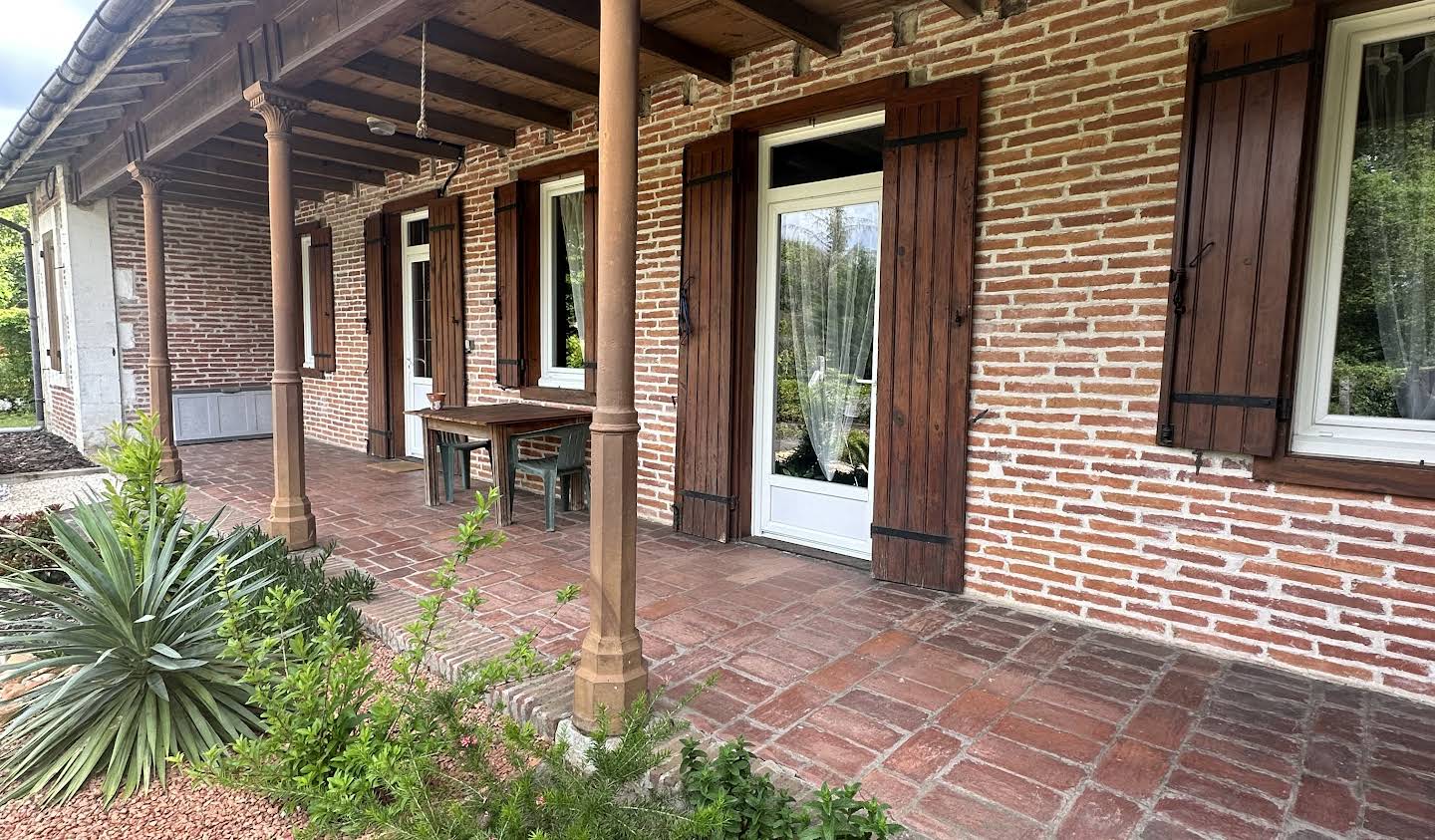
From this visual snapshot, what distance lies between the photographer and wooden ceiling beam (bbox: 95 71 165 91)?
4.91 meters

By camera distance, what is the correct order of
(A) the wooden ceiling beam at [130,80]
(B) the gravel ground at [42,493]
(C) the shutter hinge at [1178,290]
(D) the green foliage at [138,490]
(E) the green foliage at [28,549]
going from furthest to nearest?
1. (B) the gravel ground at [42,493]
2. (A) the wooden ceiling beam at [130,80]
3. (E) the green foliage at [28,549]
4. (C) the shutter hinge at [1178,290]
5. (D) the green foliage at [138,490]

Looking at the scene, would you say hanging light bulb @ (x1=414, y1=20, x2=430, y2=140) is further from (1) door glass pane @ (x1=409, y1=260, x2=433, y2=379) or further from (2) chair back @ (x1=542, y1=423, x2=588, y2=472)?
(1) door glass pane @ (x1=409, y1=260, x2=433, y2=379)

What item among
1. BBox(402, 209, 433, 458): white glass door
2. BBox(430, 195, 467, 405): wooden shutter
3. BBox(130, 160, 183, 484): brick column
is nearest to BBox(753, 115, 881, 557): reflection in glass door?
BBox(430, 195, 467, 405): wooden shutter

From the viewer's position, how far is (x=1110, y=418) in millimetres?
3047

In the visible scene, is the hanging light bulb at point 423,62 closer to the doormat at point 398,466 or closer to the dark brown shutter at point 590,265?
the dark brown shutter at point 590,265

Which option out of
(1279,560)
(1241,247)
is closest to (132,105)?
(1241,247)

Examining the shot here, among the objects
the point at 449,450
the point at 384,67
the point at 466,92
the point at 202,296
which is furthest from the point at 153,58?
the point at 202,296

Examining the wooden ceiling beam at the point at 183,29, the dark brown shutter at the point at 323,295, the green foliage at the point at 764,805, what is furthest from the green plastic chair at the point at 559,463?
the dark brown shutter at the point at 323,295

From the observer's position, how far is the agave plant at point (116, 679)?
2148 mm

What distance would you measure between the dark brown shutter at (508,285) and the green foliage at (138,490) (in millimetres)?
3167

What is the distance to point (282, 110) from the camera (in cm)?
409

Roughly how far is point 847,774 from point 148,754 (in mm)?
2070

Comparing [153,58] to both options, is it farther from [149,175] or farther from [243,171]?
[243,171]

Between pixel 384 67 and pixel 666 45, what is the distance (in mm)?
1759
